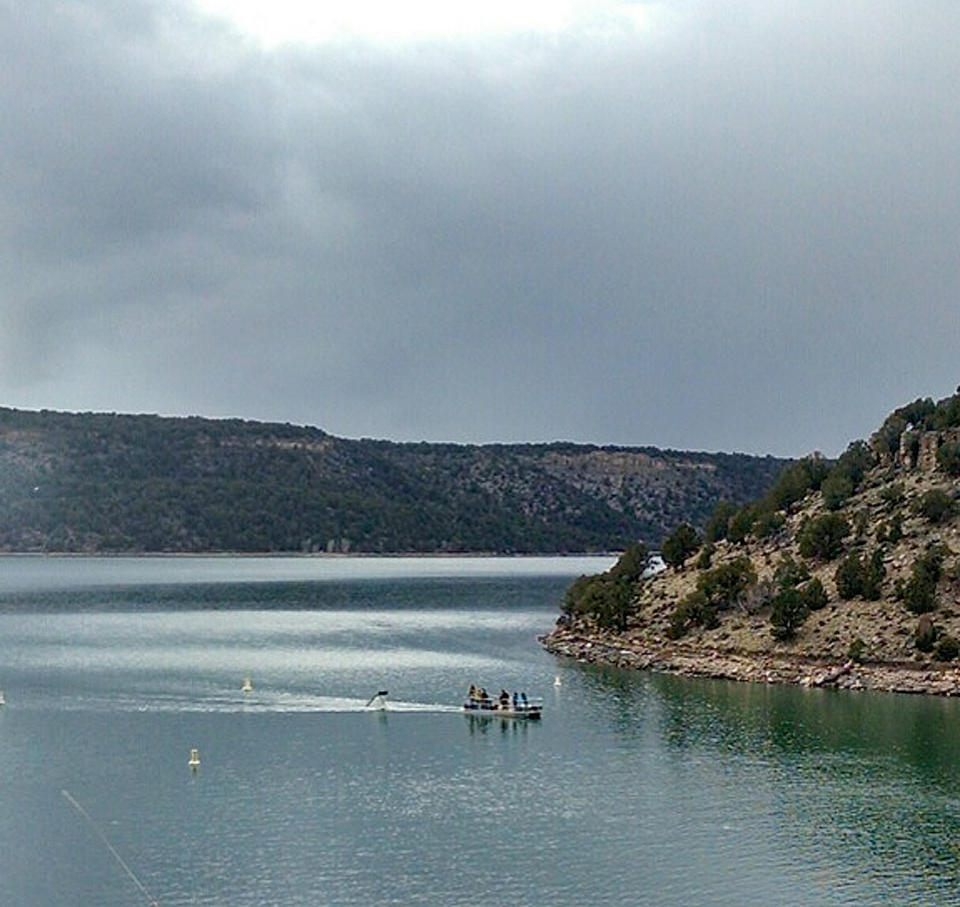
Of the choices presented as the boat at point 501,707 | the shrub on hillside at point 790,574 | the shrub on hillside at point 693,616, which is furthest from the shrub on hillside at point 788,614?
the boat at point 501,707

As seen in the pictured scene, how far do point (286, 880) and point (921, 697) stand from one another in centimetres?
4757

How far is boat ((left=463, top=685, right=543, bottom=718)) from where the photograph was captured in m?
73.0

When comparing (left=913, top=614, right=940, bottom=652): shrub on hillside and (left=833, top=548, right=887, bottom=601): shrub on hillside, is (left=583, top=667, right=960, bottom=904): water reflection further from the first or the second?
(left=833, top=548, right=887, bottom=601): shrub on hillside

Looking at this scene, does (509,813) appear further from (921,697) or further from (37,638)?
(37,638)

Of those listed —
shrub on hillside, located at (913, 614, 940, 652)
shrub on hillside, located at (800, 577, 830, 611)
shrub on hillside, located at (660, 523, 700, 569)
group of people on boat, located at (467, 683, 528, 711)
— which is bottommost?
group of people on boat, located at (467, 683, 528, 711)

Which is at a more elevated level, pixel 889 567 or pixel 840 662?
pixel 889 567

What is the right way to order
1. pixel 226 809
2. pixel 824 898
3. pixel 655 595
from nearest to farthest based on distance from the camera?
pixel 824 898 → pixel 226 809 → pixel 655 595

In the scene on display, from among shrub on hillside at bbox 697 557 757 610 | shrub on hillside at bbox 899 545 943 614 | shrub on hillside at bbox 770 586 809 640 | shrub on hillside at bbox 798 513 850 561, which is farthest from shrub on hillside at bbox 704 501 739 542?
shrub on hillside at bbox 899 545 943 614

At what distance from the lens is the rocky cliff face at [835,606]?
8500 centimetres

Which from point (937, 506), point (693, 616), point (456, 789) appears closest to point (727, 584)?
point (693, 616)

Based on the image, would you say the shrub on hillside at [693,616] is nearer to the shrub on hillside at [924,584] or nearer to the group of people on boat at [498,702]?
the shrub on hillside at [924,584]

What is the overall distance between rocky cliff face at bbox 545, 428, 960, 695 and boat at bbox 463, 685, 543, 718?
61.5 feet

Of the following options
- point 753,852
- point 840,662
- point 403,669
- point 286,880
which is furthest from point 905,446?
point 286,880

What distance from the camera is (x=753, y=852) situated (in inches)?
1848
